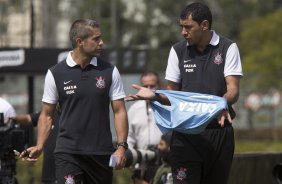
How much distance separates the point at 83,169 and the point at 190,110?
42.7 inches

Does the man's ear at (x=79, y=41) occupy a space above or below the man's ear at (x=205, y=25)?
below

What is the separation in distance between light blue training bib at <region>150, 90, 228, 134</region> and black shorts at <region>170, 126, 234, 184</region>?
181 mm

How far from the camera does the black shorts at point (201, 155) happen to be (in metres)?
8.55

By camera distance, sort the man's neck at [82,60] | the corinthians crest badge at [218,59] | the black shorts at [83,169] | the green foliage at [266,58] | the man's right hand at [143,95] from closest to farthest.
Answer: the man's right hand at [143,95] < the black shorts at [83,169] < the man's neck at [82,60] < the corinthians crest badge at [218,59] < the green foliage at [266,58]

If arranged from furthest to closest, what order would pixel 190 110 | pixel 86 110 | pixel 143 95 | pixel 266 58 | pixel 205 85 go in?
pixel 266 58
pixel 205 85
pixel 190 110
pixel 86 110
pixel 143 95

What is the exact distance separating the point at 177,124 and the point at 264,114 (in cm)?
4163

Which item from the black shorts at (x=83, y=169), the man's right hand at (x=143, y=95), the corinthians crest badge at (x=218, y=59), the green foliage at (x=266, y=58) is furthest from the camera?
the green foliage at (x=266, y=58)

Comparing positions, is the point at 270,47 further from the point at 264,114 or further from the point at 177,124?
the point at 177,124

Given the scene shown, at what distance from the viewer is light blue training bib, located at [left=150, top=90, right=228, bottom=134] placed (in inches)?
326

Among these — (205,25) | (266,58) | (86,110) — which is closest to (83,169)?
(86,110)

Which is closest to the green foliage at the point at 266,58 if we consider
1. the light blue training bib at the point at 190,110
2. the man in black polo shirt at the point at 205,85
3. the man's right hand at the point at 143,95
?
the man in black polo shirt at the point at 205,85

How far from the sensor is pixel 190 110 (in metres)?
8.47

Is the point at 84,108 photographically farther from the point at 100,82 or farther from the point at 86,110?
the point at 100,82

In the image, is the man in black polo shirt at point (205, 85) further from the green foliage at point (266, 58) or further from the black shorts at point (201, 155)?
the green foliage at point (266, 58)
